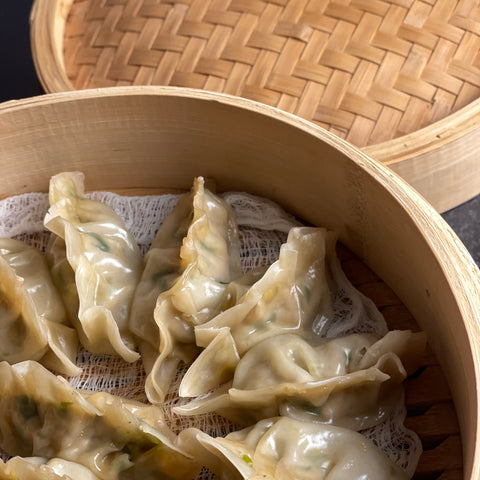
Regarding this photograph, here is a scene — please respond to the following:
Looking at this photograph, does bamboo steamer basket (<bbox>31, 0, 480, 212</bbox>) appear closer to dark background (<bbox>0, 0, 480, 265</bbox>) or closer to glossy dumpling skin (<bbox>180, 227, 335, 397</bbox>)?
glossy dumpling skin (<bbox>180, 227, 335, 397</bbox>)

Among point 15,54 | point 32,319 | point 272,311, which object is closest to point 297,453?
point 272,311

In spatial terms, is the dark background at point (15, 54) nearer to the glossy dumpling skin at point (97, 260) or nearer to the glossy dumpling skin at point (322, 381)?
the glossy dumpling skin at point (97, 260)

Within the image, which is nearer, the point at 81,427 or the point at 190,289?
the point at 81,427

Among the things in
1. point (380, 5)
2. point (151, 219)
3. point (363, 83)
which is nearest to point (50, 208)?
point (151, 219)

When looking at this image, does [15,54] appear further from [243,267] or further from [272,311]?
[272,311]

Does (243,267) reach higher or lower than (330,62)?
lower

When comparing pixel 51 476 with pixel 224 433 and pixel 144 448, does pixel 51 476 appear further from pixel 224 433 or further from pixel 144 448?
pixel 224 433

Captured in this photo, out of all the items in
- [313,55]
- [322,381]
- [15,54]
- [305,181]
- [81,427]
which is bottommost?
[15,54]

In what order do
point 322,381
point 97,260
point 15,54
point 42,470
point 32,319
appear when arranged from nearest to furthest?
point 42,470 → point 322,381 → point 32,319 → point 97,260 → point 15,54

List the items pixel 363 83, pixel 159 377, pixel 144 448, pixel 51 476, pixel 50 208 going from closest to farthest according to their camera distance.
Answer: pixel 51 476 < pixel 144 448 < pixel 159 377 < pixel 50 208 < pixel 363 83
